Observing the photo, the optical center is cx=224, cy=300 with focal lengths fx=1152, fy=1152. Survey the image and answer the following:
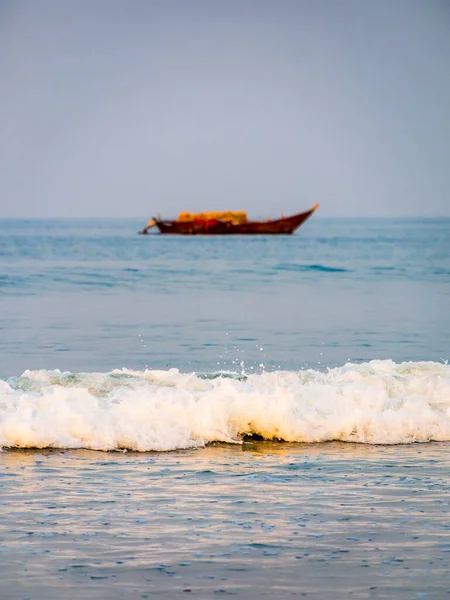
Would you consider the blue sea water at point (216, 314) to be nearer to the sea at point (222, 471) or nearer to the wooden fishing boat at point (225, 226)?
the sea at point (222, 471)

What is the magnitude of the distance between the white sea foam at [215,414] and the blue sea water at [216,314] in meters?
5.17

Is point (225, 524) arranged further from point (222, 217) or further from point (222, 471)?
point (222, 217)

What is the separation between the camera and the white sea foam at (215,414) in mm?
11320

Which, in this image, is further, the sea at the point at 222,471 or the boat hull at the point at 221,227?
the boat hull at the point at 221,227

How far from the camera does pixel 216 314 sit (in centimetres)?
3061

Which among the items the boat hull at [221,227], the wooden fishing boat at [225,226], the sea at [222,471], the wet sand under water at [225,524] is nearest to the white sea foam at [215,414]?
the sea at [222,471]

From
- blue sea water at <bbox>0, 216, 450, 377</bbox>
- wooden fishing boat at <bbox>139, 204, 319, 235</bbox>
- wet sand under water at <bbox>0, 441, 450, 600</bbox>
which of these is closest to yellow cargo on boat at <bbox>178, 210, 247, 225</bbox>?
wooden fishing boat at <bbox>139, 204, 319, 235</bbox>

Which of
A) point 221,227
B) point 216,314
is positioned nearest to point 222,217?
point 221,227

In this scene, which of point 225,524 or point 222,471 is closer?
point 225,524

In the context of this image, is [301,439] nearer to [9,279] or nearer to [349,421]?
[349,421]

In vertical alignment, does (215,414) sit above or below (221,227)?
below

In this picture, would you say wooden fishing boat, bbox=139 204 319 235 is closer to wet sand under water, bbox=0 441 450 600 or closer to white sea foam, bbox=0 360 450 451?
white sea foam, bbox=0 360 450 451

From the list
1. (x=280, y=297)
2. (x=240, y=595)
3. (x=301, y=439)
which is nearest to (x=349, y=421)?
(x=301, y=439)

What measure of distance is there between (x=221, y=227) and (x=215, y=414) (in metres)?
104
